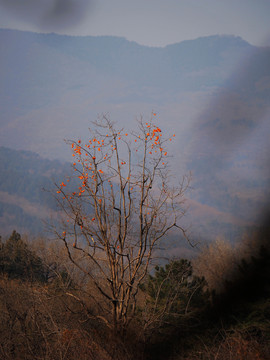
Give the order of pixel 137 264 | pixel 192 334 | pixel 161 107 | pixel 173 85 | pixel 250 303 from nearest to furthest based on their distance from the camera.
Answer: pixel 250 303, pixel 192 334, pixel 137 264, pixel 161 107, pixel 173 85

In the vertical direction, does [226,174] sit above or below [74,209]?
above

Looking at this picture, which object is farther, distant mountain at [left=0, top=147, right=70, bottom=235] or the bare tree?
distant mountain at [left=0, top=147, right=70, bottom=235]

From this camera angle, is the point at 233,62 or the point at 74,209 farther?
the point at 233,62

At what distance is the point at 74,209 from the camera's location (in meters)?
5.83

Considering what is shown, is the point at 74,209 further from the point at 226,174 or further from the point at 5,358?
the point at 226,174

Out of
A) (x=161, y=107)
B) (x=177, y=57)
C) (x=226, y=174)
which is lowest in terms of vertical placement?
(x=226, y=174)

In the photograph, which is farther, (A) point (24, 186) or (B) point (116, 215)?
(A) point (24, 186)

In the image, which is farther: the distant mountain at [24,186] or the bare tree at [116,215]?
the distant mountain at [24,186]

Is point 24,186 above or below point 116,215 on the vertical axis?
above

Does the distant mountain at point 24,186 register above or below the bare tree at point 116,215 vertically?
above

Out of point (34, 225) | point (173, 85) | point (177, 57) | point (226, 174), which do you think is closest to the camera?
point (226, 174)

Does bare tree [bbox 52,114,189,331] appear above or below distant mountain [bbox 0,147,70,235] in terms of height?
below

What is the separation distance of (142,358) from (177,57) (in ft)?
480

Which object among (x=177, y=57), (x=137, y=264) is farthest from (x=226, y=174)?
(x=177, y=57)
